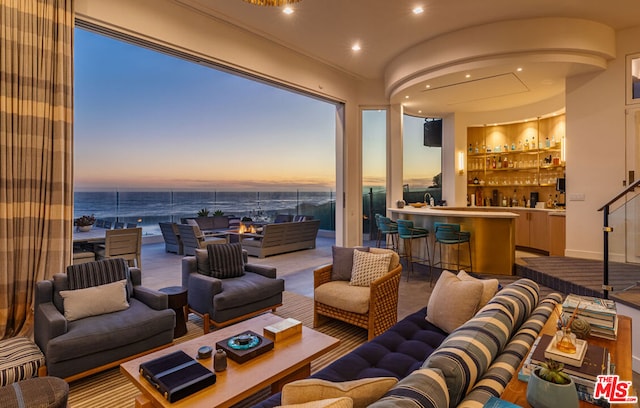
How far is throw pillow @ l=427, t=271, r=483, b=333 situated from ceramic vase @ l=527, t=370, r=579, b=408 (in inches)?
52.4

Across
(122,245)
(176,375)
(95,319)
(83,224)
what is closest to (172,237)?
(83,224)

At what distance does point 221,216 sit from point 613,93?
961 cm

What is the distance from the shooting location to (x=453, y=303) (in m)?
2.53

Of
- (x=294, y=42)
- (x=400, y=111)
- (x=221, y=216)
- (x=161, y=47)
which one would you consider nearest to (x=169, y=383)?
(x=161, y=47)

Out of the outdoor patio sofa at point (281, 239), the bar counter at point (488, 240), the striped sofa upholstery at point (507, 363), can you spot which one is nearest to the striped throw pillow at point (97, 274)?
the striped sofa upholstery at point (507, 363)

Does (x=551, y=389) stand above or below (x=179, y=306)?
above

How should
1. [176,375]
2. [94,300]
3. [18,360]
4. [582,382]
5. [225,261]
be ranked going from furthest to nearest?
1. [225,261]
2. [94,300]
3. [18,360]
4. [176,375]
5. [582,382]

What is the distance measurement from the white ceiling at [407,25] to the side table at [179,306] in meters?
3.70

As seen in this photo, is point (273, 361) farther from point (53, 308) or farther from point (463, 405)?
point (53, 308)

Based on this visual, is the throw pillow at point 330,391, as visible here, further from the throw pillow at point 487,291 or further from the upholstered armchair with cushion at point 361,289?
the upholstered armchair with cushion at point 361,289

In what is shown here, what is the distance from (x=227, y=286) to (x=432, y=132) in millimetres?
7161

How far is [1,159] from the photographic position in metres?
2.97

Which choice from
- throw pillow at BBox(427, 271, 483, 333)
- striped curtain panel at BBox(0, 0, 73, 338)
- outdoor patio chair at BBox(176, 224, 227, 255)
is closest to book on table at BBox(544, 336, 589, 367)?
throw pillow at BBox(427, 271, 483, 333)

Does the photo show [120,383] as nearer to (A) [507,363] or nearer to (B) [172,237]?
(A) [507,363]
